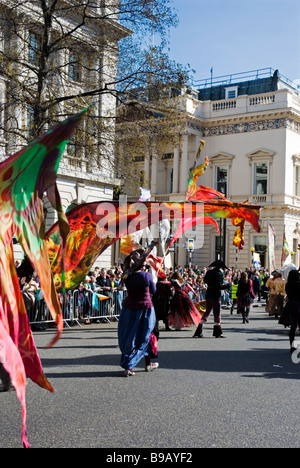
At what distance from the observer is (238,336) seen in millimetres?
15172

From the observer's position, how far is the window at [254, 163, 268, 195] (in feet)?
151

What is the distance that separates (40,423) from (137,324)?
3.39 m

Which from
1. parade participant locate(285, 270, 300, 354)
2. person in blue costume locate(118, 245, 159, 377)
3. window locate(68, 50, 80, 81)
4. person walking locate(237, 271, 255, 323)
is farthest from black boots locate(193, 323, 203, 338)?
window locate(68, 50, 80, 81)

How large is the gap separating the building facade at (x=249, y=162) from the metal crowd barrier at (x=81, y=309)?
82.6ft

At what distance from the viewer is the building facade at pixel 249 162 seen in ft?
146

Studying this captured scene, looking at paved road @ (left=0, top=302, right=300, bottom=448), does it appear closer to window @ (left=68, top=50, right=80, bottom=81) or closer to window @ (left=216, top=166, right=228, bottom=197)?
window @ (left=68, top=50, right=80, bottom=81)

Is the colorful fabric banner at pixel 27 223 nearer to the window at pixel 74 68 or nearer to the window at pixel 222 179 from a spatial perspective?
the window at pixel 74 68

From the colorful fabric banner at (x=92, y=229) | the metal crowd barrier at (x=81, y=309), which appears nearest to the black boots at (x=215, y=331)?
the metal crowd barrier at (x=81, y=309)

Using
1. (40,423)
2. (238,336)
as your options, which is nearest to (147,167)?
(238,336)

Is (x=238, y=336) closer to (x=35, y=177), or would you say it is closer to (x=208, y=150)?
(x=35, y=177)

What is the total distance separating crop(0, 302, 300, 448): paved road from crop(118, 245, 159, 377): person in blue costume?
310 mm

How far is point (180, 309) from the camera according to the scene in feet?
53.8

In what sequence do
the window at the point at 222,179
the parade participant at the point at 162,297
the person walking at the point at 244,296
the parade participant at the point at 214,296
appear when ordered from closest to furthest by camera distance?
the parade participant at the point at 214,296
the parade participant at the point at 162,297
the person walking at the point at 244,296
the window at the point at 222,179

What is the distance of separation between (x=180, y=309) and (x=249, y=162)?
31.8 metres
